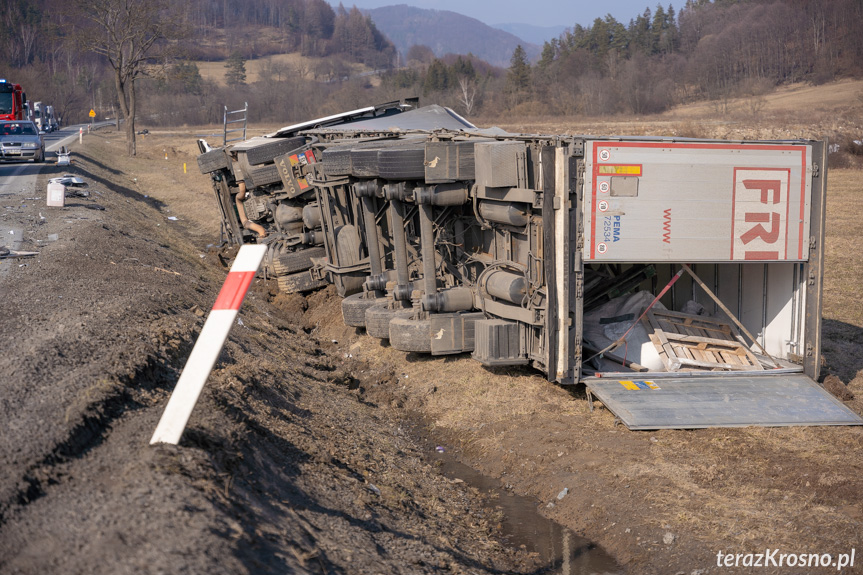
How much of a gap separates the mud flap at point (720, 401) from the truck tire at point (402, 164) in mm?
3129

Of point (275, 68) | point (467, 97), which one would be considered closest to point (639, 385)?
point (467, 97)

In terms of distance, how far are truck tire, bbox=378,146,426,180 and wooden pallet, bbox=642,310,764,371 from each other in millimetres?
3069

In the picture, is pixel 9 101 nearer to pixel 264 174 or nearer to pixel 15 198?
pixel 15 198

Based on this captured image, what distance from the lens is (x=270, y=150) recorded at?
14.2m

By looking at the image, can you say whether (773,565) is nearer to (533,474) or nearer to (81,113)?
(533,474)

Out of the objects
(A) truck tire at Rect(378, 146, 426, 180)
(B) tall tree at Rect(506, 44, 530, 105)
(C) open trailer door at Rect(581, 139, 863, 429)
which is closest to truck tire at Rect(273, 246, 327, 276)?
(A) truck tire at Rect(378, 146, 426, 180)

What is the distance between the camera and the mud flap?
7051 mm

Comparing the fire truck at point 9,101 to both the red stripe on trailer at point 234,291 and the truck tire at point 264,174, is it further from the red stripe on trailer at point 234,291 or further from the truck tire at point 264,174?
the red stripe on trailer at point 234,291

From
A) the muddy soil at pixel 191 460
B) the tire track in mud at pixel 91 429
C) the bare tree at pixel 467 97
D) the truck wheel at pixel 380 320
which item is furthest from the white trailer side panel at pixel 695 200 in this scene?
→ the bare tree at pixel 467 97

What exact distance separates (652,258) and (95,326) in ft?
16.5

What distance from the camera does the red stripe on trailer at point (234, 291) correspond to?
4516 millimetres

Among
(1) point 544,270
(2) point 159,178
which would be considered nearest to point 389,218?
(1) point 544,270

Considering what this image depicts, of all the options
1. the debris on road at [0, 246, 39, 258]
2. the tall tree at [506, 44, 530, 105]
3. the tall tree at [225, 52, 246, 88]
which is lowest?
the debris on road at [0, 246, 39, 258]

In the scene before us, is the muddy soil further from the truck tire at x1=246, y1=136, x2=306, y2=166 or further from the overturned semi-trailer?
the truck tire at x1=246, y1=136, x2=306, y2=166
